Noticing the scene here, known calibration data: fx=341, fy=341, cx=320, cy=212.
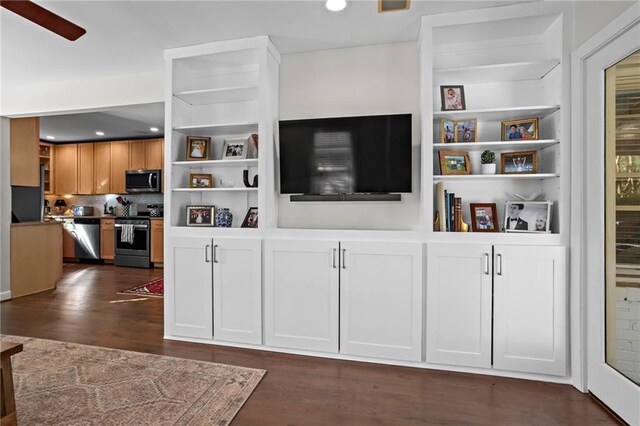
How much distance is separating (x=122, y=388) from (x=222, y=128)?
2.15 metres

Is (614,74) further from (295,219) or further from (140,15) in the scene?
(140,15)

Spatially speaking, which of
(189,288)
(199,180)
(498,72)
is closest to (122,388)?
(189,288)

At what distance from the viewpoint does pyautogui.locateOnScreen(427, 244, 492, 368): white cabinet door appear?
2.41 meters

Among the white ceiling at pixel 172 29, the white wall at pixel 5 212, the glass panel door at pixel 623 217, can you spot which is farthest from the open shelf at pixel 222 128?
the white wall at pixel 5 212

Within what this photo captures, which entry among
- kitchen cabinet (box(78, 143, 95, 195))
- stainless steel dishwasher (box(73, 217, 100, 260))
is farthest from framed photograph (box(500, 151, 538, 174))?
kitchen cabinet (box(78, 143, 95, 195))

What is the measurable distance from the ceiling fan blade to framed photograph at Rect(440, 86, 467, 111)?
8.70 feet

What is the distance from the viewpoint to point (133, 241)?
6.49 meters

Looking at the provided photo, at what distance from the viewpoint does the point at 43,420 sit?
188 cm

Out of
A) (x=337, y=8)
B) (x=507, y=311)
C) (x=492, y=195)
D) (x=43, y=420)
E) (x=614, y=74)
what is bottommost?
(x=43, y=420)

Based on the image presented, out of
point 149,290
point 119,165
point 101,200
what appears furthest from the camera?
point 101,200

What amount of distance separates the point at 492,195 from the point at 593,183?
2.28 ft

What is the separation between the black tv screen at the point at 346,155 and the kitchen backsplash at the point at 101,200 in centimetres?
521

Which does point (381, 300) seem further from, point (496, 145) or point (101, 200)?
point (101, 200)

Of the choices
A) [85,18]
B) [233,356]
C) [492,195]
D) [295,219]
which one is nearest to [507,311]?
[492,195]
